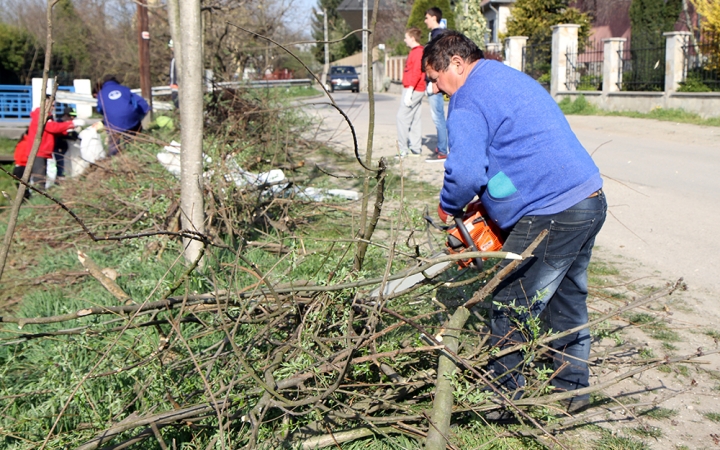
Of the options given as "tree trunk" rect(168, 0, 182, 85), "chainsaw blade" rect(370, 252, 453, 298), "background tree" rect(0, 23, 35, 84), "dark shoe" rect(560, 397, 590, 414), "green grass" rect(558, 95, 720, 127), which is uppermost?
"background tree" rect(0, 23, 35, 84)

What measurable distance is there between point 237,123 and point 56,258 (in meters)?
2.80

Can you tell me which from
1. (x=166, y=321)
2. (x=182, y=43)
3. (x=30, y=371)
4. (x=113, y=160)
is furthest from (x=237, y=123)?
(x=166, y=321)

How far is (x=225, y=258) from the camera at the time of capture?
495 cm

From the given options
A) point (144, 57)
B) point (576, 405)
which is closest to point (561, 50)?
point (144, 57)

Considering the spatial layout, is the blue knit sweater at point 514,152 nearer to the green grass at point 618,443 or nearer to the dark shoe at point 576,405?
the dark shoe at point 576,405

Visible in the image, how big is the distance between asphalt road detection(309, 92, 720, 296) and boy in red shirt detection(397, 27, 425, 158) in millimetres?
388

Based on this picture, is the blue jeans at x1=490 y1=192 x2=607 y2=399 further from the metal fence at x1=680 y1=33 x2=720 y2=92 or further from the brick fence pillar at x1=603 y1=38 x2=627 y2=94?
the brick fence pillar at x1=603 y1=38 x2=627 y2=94

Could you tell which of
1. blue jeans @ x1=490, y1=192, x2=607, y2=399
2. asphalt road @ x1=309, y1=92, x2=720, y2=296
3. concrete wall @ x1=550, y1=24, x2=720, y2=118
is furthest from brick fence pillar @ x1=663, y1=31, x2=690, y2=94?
blue jeans @ x1=490, y1=192, x2=607, y2=399

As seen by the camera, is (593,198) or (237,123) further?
(237,123)

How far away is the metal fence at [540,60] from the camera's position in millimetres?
22523

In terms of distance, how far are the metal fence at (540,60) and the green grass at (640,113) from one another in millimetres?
3135

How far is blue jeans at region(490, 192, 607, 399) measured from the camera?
300 cm

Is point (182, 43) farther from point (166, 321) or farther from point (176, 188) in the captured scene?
point (166, 321)

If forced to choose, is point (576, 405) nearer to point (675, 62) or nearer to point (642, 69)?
point (675, 62)
